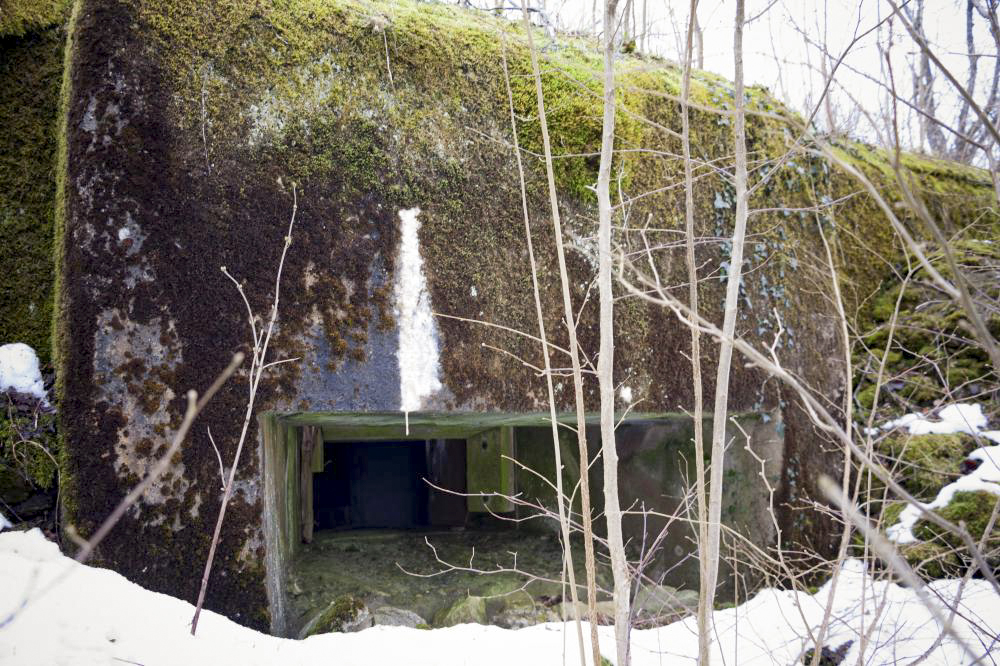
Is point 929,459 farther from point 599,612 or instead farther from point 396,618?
point 396,618

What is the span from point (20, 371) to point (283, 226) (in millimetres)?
1141

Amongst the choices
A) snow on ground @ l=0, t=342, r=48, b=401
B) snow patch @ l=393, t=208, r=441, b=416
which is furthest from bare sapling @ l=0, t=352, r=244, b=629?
snow patch @ l=393, t=208, r=441, b=416

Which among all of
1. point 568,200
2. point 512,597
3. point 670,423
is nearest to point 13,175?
point 568,200

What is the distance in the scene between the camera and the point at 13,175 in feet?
9.64

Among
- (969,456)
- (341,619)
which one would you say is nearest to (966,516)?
(969,456)

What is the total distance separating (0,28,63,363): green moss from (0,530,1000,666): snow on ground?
898mm

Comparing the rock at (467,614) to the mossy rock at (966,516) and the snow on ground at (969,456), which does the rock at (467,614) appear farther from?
the mossy rock at (966,516)

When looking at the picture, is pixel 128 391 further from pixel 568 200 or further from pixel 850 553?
pixel 850 553

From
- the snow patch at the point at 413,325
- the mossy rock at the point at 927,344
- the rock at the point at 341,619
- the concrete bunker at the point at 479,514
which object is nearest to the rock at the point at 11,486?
the concrete bunker at the point at 479,514

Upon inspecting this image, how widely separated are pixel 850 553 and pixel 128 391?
3702mm

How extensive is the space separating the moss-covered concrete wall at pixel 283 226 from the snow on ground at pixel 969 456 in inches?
44.9

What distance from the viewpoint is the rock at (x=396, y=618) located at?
3294mm

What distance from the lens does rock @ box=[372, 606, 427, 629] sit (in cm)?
329

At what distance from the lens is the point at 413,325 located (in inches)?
121
